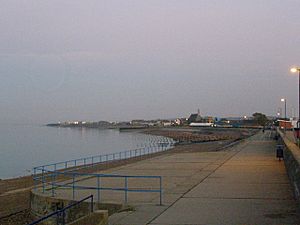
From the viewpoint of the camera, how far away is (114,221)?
1204 centimetres

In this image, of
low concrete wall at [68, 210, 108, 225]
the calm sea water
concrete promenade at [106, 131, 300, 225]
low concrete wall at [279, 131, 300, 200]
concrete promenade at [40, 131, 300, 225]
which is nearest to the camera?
low concrete wall at [68, 210, 108, 225]

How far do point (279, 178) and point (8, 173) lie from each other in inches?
1424

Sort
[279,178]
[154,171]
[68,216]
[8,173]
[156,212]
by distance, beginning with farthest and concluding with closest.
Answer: [8,173]
[154,171]
[279,178]
[68,216]
[156,212]

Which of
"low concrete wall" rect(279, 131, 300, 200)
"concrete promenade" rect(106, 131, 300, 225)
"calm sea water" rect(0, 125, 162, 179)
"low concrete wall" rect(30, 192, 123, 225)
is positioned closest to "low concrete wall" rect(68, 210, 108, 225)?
"low concrete wall" rect(30, 192, 123, 225)

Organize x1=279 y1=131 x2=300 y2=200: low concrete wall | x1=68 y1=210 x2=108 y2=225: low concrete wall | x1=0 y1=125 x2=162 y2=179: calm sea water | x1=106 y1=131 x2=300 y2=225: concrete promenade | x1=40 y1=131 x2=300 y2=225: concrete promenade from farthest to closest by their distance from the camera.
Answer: x1=0 y1=125 x2=162 y2=179: calm sea water
x1=279 y1=131 x2=300 y2=200: low concrete wall
x1=40 y1=131 x2=300 y2=225: concrete promenade
x1=106 y1=131 x2=300 y2=225: concrete promenade
x1=68 y1=210 x2=108 y2=225: low concrete wall

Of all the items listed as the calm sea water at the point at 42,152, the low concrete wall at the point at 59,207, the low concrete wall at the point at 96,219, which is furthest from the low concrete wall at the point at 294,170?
the calm sea water at the point at 42,152

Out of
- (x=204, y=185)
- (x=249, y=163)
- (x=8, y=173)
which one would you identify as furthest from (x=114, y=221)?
(x=8, y=173)

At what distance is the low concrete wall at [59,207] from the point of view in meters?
14.5

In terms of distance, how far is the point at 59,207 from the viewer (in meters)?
16.1

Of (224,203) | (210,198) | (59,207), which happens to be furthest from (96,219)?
(210,198)

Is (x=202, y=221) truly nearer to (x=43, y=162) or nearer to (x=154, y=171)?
(x=154, y=171)

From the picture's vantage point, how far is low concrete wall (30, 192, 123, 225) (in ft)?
47.5

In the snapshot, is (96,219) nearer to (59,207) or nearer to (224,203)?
(224,203)

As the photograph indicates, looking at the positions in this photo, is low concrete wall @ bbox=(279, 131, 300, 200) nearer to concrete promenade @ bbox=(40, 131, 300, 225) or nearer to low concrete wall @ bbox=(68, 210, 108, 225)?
concrete promenade @ bbox=(40, 131, 300, 225)
